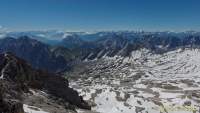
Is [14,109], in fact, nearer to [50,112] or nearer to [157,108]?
[50,112]

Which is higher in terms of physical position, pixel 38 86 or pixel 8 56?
pixel 8 56

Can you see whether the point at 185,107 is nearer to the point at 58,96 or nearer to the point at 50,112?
the point at 58,96

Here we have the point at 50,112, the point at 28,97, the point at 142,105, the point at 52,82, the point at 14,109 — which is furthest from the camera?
the point at 142,105

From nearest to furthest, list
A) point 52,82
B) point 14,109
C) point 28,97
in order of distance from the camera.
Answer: point 14,109, point 28,97, point 52,82

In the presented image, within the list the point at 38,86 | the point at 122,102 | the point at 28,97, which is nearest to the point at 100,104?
the point at 122,102

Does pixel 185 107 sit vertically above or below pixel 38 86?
below

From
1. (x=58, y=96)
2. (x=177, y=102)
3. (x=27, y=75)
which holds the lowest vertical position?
(x=177, y=102)

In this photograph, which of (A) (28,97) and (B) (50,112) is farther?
(A) (28,97)

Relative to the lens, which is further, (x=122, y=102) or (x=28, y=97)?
(x=122, y=102)

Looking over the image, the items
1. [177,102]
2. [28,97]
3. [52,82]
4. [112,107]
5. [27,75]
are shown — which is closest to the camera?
[28,97]

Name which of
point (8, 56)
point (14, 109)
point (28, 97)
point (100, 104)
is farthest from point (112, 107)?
point (14, 109)
